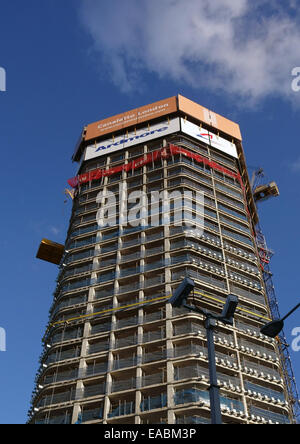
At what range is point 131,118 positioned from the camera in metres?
80.9

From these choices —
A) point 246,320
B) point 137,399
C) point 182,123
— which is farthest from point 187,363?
point 182,123

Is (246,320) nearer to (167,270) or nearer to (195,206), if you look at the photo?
(167,270)

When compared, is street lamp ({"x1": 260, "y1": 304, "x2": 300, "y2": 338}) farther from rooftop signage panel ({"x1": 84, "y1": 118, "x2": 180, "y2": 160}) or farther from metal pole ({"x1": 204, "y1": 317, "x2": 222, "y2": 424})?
rooftop signage panel ({"x1": 84, "y1": 118, "x2": 180, "y2": 160})

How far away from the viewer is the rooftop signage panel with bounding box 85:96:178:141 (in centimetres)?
7938

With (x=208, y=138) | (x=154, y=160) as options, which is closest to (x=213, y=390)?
(x=154, y=160)

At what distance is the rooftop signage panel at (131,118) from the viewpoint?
7938 cm

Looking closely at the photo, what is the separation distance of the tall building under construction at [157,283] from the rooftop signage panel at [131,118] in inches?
8.4

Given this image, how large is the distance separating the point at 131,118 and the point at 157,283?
32.4 metres

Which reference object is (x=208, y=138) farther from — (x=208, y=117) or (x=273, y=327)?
(x=273, y=327)

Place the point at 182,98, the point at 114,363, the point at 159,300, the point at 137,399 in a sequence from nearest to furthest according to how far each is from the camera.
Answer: the point at 137,399, the point at 114,363, the point at 159,300, the point at 182,98

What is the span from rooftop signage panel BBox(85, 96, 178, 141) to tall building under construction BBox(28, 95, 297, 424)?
0.21m

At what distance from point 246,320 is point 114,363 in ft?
49.7

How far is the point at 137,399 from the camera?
47.3 m

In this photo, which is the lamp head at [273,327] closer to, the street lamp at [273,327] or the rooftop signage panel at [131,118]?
the street lamp at [273,327]
